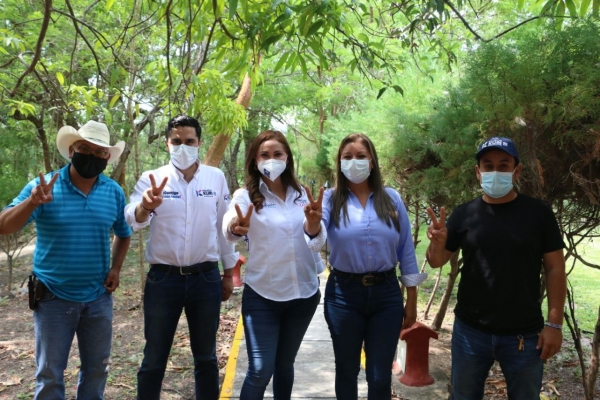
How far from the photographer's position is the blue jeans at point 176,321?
3.11 meters

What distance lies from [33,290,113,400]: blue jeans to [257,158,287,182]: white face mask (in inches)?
54.3

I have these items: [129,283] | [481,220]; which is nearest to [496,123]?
[481,220]

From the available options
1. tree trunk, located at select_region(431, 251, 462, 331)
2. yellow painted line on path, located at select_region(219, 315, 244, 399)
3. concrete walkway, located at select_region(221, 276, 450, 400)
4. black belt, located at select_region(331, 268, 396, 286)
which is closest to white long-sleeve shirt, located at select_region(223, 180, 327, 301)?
black belt, located at select_region(331, 268, 396, 286)

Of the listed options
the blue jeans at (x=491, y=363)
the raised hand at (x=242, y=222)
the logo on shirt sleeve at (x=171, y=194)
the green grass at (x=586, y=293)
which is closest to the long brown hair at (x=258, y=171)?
the raised hand at (x=242, y=222)

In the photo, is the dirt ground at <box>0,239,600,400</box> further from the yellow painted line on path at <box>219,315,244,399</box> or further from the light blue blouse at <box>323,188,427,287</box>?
the light blue blouse at <box>323,188,427,287</box>

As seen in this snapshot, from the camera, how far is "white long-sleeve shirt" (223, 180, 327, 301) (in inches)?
113

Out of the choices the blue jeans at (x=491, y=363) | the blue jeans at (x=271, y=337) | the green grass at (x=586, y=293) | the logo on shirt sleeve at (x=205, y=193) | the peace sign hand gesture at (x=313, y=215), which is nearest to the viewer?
the blue jeans at (x=491, y=363)

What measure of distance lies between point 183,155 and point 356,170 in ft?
4.06

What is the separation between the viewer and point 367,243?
285 cm

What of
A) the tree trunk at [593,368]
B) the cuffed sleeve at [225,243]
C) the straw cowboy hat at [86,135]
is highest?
the straw cowboy hat at [86,135]

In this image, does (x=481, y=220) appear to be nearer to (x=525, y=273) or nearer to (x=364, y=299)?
(x=525, y=273)

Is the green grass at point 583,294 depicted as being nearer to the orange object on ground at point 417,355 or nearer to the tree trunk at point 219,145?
the orange object on ground at point 417,355

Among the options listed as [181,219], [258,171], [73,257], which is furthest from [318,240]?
[73,257]

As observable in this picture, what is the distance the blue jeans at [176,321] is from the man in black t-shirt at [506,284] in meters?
1.56
